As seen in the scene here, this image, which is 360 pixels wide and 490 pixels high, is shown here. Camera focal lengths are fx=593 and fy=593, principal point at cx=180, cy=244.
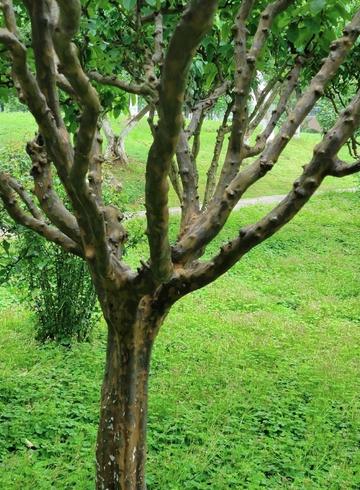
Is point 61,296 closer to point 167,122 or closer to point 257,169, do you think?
point 257,169

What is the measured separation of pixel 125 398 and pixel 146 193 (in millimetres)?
1342

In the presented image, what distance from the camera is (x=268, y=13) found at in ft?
9.91

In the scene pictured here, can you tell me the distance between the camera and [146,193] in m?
2.32

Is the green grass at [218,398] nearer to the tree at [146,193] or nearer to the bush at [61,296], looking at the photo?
the bush at [61,296]

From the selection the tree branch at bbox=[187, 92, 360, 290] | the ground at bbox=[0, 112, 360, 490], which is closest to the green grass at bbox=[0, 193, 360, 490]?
the ground at bbox=[0, 112, 360, 490]

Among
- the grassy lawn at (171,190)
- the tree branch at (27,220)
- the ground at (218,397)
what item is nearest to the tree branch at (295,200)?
the tree branch at (27,220)

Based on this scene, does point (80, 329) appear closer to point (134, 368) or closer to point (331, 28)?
point (134, 368)

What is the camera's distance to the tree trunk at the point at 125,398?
308 cm

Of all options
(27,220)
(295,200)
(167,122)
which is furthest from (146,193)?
(27,220)

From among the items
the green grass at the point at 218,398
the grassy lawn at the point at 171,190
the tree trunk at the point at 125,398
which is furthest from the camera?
the grassy lawn at the point at 171,190

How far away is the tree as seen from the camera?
2.18m

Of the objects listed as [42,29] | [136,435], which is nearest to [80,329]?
[136,435]

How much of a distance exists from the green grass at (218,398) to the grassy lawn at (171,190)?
10.8m

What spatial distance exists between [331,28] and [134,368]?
86.8 inches
